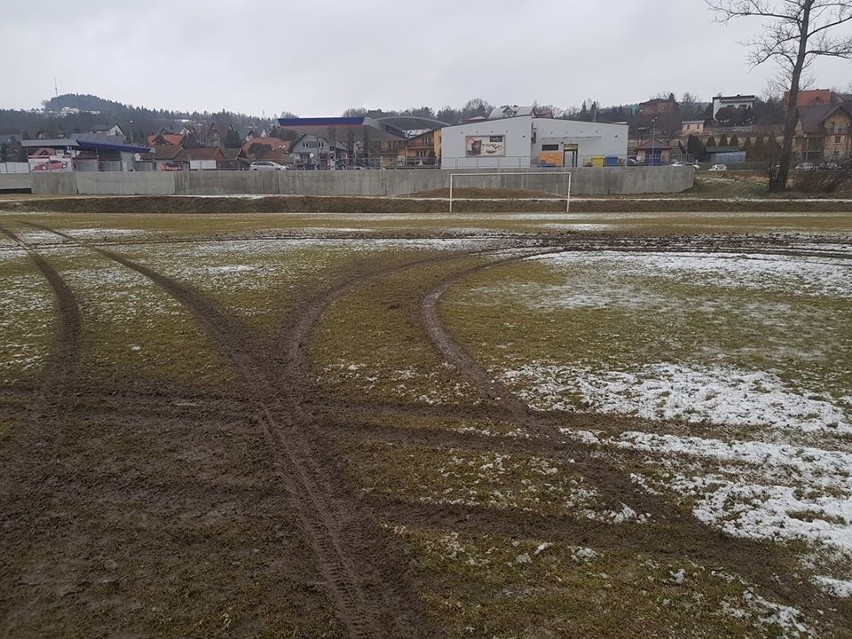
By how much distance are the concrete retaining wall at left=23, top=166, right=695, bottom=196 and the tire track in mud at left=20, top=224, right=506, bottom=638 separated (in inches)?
1549

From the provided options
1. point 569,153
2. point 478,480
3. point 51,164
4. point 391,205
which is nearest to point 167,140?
point 51,164

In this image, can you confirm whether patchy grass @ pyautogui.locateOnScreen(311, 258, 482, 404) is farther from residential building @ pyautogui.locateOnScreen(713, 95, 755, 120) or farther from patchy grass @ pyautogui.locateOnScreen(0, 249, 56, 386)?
residential building @ pyautogui.locateOnScreen(713, 95, 755, 120)

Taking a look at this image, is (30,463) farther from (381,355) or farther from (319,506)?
(381,355)

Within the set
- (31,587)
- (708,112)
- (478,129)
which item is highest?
(708,112)

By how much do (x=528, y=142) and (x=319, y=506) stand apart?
62.7 m

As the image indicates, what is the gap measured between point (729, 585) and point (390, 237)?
1731cm

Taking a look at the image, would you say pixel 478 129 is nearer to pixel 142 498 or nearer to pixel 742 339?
pixel 742 339

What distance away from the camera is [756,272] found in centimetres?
1246

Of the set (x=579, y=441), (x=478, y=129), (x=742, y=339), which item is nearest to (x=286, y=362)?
(x=579, y=441)

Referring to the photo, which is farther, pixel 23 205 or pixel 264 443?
pixel 23 205

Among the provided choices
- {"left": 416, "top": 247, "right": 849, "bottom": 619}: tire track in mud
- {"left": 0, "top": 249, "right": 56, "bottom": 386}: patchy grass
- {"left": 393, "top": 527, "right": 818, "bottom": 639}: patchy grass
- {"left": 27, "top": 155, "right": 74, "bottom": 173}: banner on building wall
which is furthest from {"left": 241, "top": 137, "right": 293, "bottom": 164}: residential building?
{"left": 393, "top": 527, "right": 818, "bottom": 639}: patchy grass

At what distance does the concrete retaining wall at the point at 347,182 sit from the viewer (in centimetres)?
4622

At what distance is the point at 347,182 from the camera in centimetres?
4875

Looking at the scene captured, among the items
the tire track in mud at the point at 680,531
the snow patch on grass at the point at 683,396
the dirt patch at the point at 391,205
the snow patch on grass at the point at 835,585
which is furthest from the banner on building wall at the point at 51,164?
the snow patch on grass at the point at 835,585
